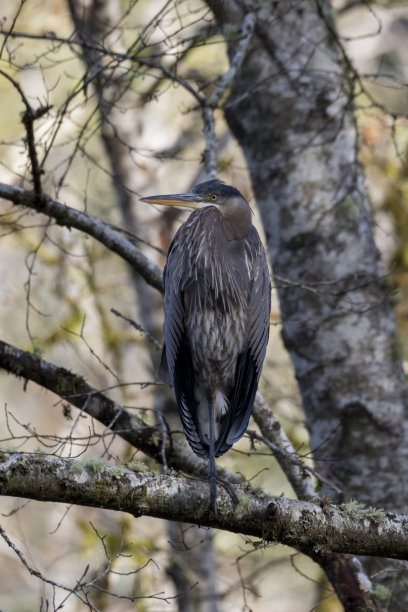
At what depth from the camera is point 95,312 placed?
7.70 meters

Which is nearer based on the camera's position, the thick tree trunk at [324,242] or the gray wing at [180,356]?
the gray wing at [180,356]

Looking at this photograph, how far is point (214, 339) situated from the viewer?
324 centimetres

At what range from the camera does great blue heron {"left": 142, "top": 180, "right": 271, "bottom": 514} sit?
3238mm

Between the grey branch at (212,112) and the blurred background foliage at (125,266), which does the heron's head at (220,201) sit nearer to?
the grey branch at (212,112)

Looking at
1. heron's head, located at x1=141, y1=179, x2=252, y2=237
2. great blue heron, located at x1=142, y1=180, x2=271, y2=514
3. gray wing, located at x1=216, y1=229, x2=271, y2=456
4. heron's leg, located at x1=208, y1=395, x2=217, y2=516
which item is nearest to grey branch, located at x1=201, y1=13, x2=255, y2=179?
heron's head, located at x1=141, y1=179, x2=252, y2=237

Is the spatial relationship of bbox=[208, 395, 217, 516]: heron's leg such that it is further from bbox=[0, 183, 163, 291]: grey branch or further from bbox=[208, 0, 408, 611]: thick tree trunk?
bbox=[208, 0, 408, 611]: thick tree trunk

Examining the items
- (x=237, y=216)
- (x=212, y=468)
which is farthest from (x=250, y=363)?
(x=237, y=216)

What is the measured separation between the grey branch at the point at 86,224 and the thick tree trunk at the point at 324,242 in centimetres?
96

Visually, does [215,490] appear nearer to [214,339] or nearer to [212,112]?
[214,339]

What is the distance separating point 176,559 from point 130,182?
3466 millimetres

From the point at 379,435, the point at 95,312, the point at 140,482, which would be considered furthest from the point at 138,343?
the point at 140,482

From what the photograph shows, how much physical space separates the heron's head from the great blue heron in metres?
0.27

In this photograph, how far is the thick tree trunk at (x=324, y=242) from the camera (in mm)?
4156

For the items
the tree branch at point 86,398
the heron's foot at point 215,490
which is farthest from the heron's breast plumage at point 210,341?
the heron's foot at point 215,490
